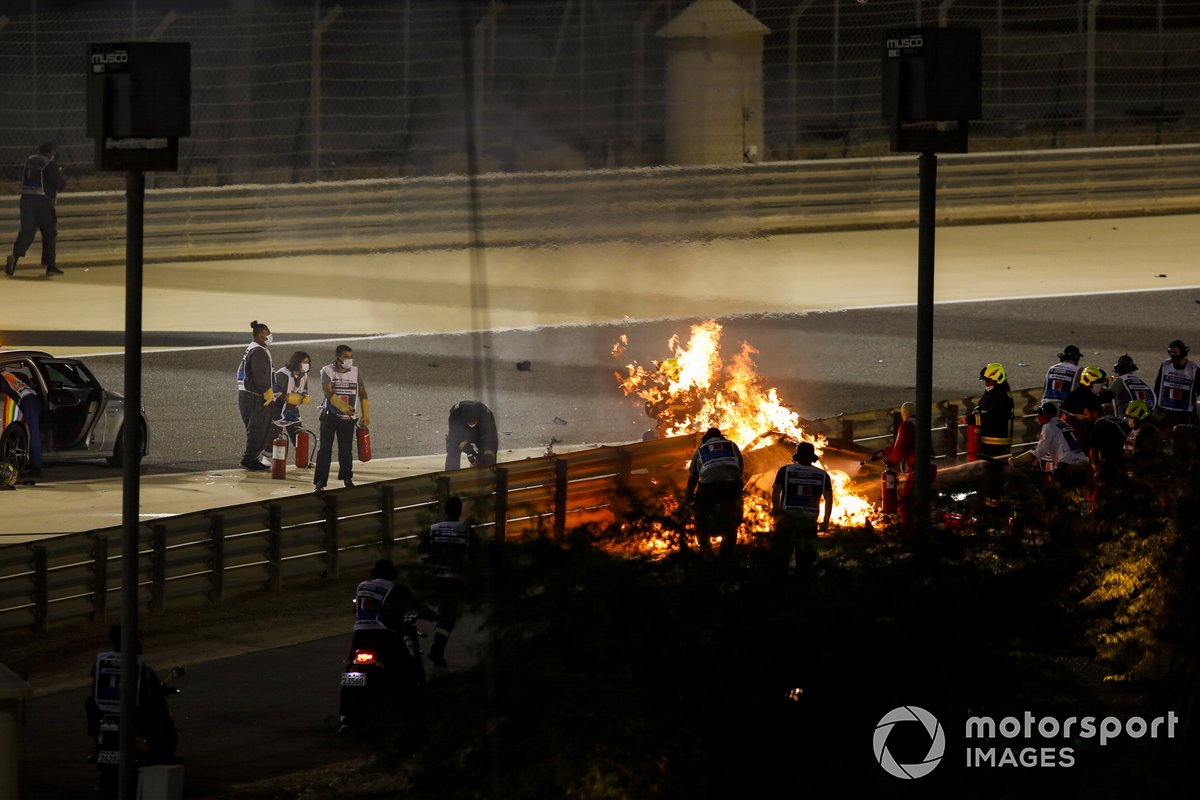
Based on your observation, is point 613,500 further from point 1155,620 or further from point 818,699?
point 1155,620

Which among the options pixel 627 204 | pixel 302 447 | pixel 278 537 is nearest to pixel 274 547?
pixel 278 537

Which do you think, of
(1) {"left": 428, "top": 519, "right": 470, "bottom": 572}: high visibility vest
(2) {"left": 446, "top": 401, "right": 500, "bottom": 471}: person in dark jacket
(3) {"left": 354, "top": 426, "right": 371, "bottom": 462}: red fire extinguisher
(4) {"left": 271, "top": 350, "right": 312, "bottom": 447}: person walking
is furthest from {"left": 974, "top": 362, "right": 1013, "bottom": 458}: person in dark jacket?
(1) {"left": 428, "top": 519, "right": 470, "bottom": 572}: high visibility vest

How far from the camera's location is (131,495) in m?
8.35

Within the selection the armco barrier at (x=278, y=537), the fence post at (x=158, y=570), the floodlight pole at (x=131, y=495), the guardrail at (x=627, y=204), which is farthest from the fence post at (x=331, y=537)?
the guardrail at (x=627, y=204)

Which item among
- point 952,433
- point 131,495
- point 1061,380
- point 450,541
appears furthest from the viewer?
point 952,433

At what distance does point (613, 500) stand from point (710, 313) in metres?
15.3

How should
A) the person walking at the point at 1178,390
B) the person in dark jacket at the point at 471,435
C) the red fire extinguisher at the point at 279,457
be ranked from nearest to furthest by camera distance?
1. the person in dark jacket at the point at 471,435
2. the red fire extinguisher at the point at 279,457
3. the person walking at the point at 1178,390

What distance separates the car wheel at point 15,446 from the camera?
17.4m

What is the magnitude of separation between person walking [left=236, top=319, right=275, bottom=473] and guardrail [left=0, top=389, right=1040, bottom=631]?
3400 mm

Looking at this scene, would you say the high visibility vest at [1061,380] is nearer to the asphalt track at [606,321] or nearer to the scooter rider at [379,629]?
the asphalt track at [606,321]

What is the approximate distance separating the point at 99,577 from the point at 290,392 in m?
4.57

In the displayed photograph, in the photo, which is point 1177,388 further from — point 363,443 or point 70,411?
point 70,411

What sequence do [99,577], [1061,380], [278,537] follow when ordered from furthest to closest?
[1061,380] < [278,537] < [99,577]

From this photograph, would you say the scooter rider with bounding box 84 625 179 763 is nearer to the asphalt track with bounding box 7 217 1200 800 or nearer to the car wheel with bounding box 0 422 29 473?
the asphalt track with bounding box 7 217 1200 800
